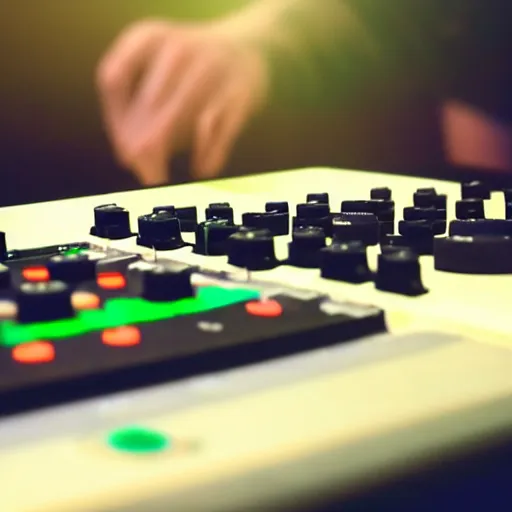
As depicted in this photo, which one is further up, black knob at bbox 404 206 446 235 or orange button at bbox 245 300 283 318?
black knob at bbox 404 206 446 235

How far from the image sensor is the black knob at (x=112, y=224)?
31.3 inches

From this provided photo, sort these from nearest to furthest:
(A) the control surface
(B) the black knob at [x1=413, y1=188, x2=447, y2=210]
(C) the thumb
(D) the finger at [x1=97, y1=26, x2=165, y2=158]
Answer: (A) the control surface, (B) the black knob at [x1=413, y1=188, x2=447, y2=210], (D) the finger at [x1=97, y1=26, x2=165, y2=158], (C) the thumb

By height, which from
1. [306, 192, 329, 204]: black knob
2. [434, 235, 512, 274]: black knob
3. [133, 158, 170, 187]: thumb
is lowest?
[434, 235, 512, 274]: black knob

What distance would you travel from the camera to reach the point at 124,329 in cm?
43

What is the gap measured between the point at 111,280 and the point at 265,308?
13 centimetres

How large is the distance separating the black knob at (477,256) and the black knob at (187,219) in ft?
0.86

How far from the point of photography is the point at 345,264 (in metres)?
0.59

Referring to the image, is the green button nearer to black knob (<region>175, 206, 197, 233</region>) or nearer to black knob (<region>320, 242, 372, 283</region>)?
black knob (<region>320, 242, 372, 283</region>)

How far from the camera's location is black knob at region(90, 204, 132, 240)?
0.80 metres

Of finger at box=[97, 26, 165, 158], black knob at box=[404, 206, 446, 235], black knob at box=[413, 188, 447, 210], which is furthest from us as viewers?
finger at box=[97, 26, 165, 158]

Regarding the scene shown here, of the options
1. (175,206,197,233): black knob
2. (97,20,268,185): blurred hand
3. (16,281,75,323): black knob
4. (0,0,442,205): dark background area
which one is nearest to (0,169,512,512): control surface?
(16,281,75,323): black knob

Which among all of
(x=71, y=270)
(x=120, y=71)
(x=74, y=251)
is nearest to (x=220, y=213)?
(x=74, y=251)

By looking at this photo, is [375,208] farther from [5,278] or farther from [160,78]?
[160,78]

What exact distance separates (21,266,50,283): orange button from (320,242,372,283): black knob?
184 mm
